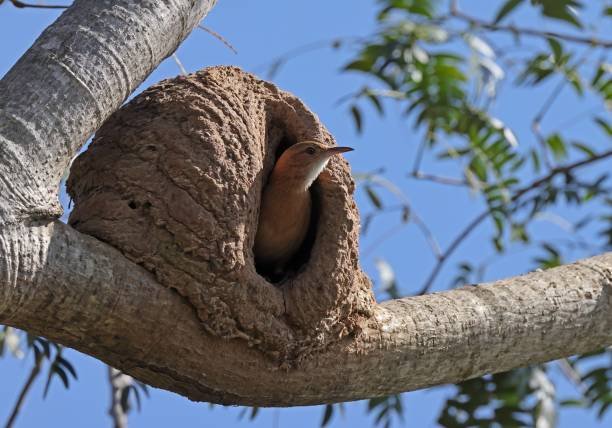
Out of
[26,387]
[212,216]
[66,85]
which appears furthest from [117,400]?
[66,85]

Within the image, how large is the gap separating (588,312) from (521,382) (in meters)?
1.58

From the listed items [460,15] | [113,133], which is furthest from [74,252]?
[460,15]

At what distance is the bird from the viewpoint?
4.53 meters

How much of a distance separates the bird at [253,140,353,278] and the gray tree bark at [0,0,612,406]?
61 centimetres

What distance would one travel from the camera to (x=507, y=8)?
5.70 meters

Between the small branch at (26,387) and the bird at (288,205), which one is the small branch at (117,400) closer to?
the small branch at (26,387)

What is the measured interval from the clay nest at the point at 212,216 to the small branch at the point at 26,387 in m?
1.35

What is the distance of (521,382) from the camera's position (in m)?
5.99

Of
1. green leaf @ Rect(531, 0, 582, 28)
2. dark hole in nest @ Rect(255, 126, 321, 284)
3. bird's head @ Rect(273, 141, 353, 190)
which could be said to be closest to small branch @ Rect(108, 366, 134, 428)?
dark hole in nest @ Rect(255, 126, 321, 284)

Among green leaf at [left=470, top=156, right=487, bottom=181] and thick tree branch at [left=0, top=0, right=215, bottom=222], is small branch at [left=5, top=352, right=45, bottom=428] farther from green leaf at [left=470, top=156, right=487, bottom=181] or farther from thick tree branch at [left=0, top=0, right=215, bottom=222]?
green leaf at [left=470, top=156, right=487, bottom=181]

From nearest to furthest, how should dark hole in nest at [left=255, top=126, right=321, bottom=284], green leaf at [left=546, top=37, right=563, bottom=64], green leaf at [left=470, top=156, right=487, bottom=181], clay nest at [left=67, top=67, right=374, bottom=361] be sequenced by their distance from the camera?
clay nest at [left=67, top=67, right=374, bottom=361] < dark hole in nest at [left=255, top=126, right=321, bottom=284] < green leaf at [left=546, top=37, right=563, bottom=64] < green leaf at [left=470, top=156, right=487, bottom=181]

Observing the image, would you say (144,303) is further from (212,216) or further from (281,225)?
(281,225)

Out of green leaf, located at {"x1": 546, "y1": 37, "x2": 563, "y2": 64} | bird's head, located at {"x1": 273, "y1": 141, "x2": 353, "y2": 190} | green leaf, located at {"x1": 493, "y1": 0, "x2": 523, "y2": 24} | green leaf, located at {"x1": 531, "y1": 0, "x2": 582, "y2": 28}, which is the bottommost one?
bird's head, located at {"x1": 273, "y1": 141, "x2": 353, "y2": 190}

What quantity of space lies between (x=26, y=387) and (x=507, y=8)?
3.23 m
